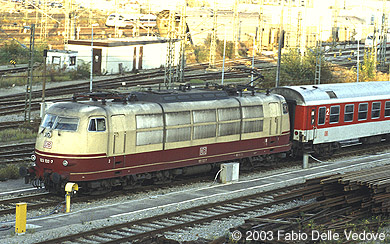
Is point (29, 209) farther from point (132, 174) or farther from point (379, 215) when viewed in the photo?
point (379, 215)

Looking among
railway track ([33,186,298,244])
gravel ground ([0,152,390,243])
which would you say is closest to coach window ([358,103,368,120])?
railway track ([33,186,298,244])

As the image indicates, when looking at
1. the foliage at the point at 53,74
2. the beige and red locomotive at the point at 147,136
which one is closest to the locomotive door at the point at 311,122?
the beige and red locomotive at the point at 147,136

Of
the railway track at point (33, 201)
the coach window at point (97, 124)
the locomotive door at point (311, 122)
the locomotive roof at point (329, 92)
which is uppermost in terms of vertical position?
the locomotive roof at point (329, 92)

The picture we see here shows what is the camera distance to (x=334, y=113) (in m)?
28.5

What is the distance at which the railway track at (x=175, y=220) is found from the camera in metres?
15.5

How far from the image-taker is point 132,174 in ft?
67.2

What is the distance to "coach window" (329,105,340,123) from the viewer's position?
28.3 m

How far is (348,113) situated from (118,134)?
44.2 feet

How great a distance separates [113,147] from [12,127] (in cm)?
1403

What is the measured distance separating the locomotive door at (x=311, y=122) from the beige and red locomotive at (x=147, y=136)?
2429 millimetres

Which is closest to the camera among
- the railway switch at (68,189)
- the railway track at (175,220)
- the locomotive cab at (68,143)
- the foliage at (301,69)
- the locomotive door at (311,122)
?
the railway track at (175,220)

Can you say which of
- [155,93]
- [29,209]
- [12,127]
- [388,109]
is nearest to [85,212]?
[29,209]

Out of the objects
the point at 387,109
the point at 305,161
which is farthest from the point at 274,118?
the point at 387,109

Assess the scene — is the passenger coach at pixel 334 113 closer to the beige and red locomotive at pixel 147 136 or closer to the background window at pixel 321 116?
the background window at pixel 321 116
